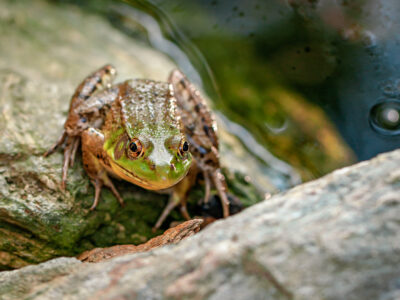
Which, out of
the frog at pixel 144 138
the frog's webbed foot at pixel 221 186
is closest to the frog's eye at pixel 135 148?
the frog at pixel 144 138

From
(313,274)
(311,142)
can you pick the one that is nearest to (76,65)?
(311,142)

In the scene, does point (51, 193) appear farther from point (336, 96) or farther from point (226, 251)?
point (336, 96)

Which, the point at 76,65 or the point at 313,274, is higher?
the point at 76,65

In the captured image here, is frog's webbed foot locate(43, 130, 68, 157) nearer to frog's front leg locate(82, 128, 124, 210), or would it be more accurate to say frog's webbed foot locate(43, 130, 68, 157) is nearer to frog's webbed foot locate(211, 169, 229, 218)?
frog's front leg locate(82, 128, 124, 210)

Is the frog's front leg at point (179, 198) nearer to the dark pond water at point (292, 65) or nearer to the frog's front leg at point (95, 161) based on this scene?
the frog's front leg at point (95, 161)

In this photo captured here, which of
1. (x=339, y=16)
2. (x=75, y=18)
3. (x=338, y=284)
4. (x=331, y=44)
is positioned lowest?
(x=338, y=284)

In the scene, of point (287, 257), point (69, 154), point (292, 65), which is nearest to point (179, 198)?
point (69, 154)

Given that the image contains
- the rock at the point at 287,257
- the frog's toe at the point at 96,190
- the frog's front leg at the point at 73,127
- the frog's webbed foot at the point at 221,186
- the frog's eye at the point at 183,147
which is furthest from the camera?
the frog's webbed foot at the point at 221,186
